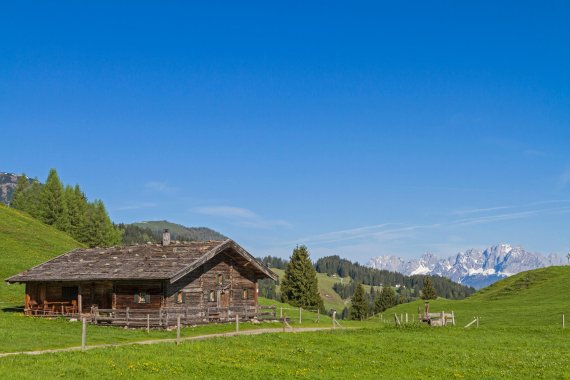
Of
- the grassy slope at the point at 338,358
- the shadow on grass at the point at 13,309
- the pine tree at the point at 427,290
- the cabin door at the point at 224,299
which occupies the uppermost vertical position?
the cabin door at the point at 224,299

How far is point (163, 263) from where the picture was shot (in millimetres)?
52719

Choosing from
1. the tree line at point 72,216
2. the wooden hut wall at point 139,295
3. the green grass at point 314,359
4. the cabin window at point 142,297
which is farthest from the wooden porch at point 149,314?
the tree line at point 72,216

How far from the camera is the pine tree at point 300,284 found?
101 metres

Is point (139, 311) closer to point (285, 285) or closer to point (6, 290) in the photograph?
point (6, 290)

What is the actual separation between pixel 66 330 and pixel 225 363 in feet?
72.3

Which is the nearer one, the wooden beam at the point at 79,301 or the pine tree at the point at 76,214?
the wooden beam at the point at 79,301

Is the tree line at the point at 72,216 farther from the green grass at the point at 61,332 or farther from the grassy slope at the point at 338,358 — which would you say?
the grassy slope at the point at 338,358

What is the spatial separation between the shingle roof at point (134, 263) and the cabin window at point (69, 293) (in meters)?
1.64


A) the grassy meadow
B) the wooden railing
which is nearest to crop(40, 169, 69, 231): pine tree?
the grassy meadow

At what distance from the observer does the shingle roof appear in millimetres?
51188

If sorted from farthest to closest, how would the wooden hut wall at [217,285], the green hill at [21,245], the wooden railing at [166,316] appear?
the green hill at [21,245], the wooden hut wall at [217,285], the wooden railing at [166,316]

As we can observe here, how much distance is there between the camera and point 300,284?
10138 cm

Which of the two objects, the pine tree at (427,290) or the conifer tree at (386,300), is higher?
the pine tree at (427,290)

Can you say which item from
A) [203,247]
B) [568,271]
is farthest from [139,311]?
[568,271]
